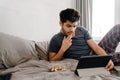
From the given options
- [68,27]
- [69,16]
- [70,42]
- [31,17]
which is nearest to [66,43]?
[70,42]

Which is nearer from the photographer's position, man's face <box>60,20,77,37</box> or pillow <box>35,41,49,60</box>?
man's face <box>60,20,77,37</box>

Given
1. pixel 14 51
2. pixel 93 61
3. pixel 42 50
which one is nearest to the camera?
pixel 93 61

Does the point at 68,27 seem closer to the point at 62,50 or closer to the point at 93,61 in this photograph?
the point at 62,50

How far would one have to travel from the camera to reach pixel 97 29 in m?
3.14

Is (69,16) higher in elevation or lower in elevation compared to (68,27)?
higher

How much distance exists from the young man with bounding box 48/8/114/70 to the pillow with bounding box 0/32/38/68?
208 millimetres

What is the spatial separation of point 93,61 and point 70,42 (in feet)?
1.80

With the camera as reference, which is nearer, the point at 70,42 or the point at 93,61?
the point at 93,61

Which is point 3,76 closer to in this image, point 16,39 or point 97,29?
point 16,39

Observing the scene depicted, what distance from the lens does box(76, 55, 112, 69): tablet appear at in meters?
1.44

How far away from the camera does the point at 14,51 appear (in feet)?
6.24

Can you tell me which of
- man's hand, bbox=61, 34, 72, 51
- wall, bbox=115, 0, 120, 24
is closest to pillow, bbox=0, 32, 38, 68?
man's hand, bbox=61, 34, 72, 51

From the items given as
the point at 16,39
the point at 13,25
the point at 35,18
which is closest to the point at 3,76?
the point at 16,39

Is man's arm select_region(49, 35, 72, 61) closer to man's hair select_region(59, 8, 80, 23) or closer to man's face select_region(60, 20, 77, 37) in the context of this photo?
man's face select_region(60, 20, 77, 37)
